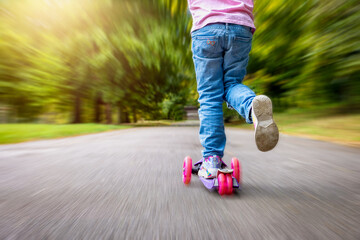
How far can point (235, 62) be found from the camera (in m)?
1.71

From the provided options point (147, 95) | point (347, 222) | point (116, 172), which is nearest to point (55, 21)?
point (147, 95)

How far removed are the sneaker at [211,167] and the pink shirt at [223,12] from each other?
3.18ft

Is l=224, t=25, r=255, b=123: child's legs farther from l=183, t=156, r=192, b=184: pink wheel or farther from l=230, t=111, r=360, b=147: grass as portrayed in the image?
l=230, t=111, r=360, b=147: grass

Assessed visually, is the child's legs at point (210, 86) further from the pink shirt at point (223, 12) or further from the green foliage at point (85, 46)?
the green foliage at point (85, 46)

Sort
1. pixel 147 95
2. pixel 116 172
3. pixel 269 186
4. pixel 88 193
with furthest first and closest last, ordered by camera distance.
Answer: pixel 147 95
pixel 116 172
pixel 269 186
pixel 88 193

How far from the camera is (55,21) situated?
973cm

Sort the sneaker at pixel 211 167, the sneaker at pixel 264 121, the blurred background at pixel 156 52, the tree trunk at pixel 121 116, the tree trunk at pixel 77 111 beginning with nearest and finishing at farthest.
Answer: the sneaker at pixel 264 121
the sneaker at pixel 211 167
the blurred background at pixel 156 52
the tree trunk at pixel 77 111
the tree trunk at pixel 121 116

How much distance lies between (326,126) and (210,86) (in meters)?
6.92

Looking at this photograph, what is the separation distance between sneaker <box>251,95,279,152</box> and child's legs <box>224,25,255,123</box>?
21 centimetres

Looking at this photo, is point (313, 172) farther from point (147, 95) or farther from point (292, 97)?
point (147, 95)

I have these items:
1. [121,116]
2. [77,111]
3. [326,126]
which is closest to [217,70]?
[326,126]

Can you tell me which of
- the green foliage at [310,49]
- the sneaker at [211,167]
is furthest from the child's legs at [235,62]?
the green foliage at [310,49]

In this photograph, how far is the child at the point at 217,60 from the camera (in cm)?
163

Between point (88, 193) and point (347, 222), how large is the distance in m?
1.41
